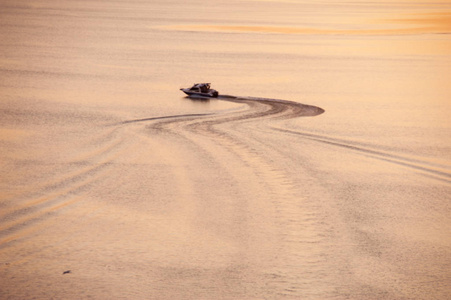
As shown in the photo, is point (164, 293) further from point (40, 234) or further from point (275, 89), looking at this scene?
Result: point (275, 89)

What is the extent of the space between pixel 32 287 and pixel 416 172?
1054cm

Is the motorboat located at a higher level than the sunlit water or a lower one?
higher

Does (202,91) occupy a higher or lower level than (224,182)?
higher

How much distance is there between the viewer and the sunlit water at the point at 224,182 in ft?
37.3

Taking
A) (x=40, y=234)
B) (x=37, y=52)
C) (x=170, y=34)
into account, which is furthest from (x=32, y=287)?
(x=170, y=34)

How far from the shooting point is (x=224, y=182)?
16250mm

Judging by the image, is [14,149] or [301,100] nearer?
[14,149]

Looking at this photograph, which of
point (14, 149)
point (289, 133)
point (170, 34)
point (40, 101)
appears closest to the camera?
point (14, 149)

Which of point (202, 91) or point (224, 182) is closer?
point (224, 182)

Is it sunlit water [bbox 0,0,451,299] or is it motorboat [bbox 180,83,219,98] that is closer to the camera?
sunlit water [bbox 0,0,451,299]

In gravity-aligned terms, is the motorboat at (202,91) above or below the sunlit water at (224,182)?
above

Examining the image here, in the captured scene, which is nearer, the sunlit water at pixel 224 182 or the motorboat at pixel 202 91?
the sunlit water at pixel 224 182

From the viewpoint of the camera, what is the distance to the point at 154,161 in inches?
711

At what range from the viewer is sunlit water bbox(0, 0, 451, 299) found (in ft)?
37.3
